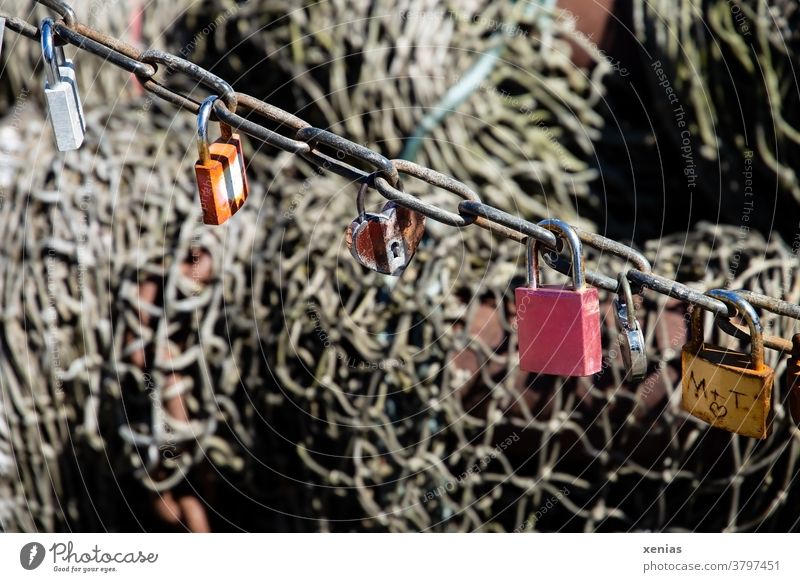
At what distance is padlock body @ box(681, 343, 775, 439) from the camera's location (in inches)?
22.2

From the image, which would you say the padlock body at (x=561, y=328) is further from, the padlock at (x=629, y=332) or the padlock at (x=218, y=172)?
the padlock at (x=218, y=172)

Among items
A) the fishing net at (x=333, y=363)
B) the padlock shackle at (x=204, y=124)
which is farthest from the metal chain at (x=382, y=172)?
the fishing net at (x=333, y=363)

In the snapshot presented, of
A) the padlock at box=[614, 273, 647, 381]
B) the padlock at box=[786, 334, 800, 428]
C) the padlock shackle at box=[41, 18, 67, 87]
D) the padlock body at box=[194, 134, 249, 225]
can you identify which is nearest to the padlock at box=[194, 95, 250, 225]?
the padlock body at box=[194, 134, 249, 225]

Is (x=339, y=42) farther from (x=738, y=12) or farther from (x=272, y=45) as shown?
(x=738, y=12)

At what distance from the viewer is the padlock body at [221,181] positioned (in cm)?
58

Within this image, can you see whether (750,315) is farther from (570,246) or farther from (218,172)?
(218,172)

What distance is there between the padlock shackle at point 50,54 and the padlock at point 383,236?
22 cm

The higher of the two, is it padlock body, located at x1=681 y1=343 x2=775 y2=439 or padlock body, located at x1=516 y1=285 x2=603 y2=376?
padlock body, located at x1=516 y1=285 x2=603 y2=376

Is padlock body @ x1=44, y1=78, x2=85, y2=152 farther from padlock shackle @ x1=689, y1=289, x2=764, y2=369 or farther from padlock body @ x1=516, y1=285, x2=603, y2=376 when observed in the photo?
padlock shackle @ x1=689, y1=289, x2=764, y2=369

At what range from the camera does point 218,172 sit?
0.59m

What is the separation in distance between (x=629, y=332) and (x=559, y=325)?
0.05 m

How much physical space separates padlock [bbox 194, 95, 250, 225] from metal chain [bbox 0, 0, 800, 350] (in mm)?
18

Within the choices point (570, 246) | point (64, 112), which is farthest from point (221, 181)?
point (570, 246)

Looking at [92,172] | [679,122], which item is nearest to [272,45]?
[92,172]
